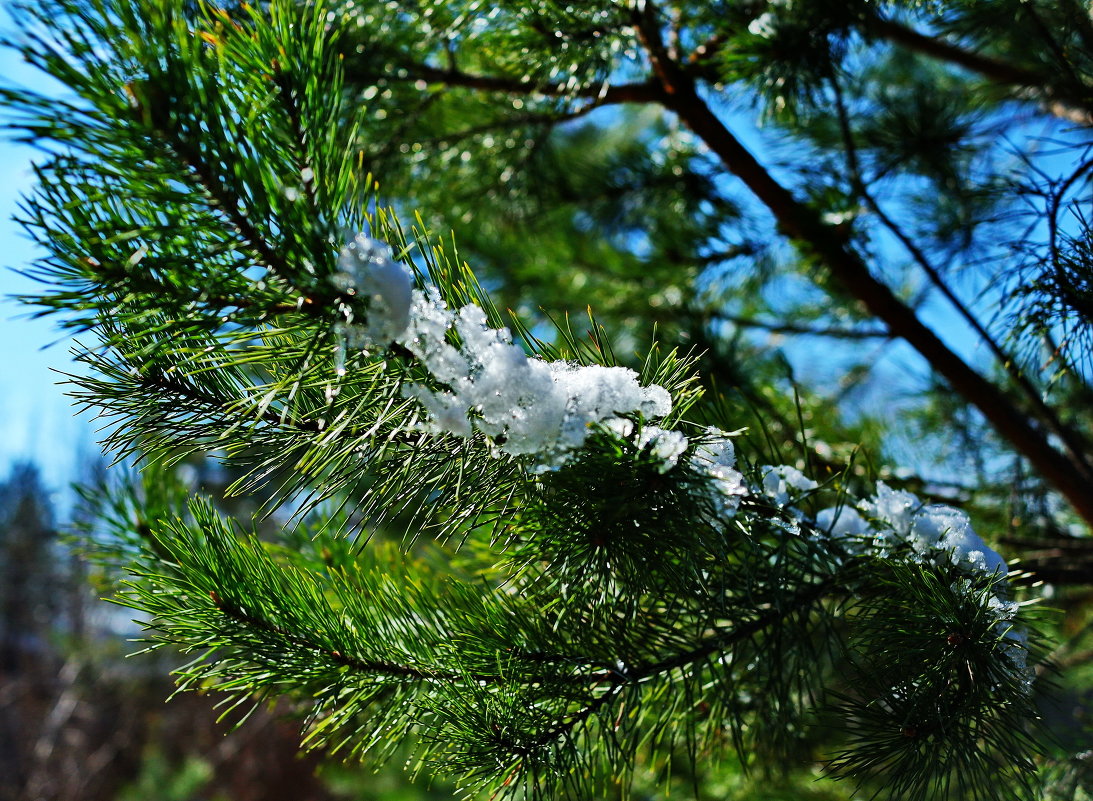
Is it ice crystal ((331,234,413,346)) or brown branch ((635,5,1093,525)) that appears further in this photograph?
brown branch ((635,5,1093,525))

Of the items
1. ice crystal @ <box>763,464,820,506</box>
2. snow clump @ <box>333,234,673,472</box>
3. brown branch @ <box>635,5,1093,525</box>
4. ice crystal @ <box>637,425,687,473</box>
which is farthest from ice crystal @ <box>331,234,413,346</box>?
brown branch @ <box>635,5,1093,525</box>

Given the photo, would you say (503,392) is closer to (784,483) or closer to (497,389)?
(497,389)

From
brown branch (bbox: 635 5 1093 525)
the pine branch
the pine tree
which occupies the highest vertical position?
the pine branch

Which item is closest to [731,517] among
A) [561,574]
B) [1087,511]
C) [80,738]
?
[561,574]

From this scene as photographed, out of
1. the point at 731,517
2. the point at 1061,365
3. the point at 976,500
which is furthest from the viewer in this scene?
the point at 976,500

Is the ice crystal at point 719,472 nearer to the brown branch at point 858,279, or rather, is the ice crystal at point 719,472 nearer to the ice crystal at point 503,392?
the ice crystal at point 503,392

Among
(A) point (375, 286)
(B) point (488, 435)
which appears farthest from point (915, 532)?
(A) point (375, 286)

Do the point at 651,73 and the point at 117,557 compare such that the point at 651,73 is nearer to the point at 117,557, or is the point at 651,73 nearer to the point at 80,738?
the point at 117,557

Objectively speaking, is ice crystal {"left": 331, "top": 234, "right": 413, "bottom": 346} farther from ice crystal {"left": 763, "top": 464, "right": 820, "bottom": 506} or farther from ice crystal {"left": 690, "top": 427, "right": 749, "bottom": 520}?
ice crystal {"left": 763, "top": 464, "right": 820, "bottom": 506}
